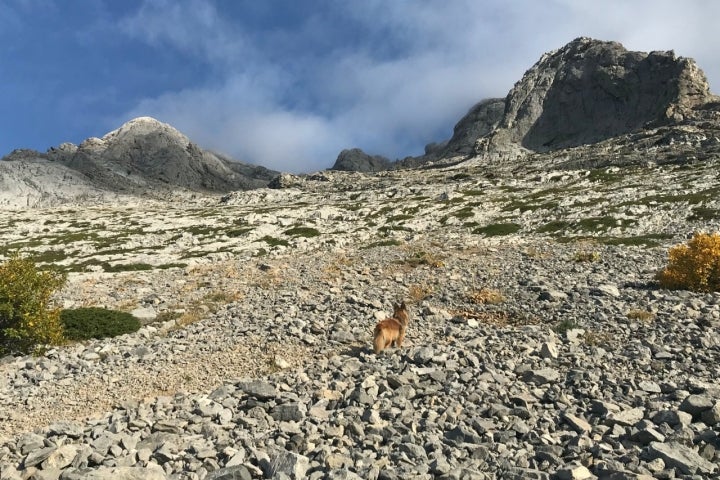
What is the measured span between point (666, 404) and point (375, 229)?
4654 centimetres

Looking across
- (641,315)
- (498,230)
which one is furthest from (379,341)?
(498,230)

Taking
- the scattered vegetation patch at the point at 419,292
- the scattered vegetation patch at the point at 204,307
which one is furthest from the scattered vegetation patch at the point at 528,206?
the scattered vegetation patch at the point at 204,307

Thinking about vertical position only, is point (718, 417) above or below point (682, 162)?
below

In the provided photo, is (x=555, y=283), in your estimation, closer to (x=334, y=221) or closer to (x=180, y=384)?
(x=180, y=384)

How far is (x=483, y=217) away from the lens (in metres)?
54.6

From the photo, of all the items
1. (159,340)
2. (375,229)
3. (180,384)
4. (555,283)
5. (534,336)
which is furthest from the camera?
(375,229)

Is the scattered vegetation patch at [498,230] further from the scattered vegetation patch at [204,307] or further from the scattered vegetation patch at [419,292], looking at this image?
the scattered vegetation patch at [204,307]

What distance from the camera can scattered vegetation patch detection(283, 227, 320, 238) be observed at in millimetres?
53688

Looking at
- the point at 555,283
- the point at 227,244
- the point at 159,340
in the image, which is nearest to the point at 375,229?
the point at 227,244

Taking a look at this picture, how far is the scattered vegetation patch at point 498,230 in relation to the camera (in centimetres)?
4290

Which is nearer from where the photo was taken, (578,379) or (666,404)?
(666,404)

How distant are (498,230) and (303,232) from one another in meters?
22.7

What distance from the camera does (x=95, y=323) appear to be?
58.7ft

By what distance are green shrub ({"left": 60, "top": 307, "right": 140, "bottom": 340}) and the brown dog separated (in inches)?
408
